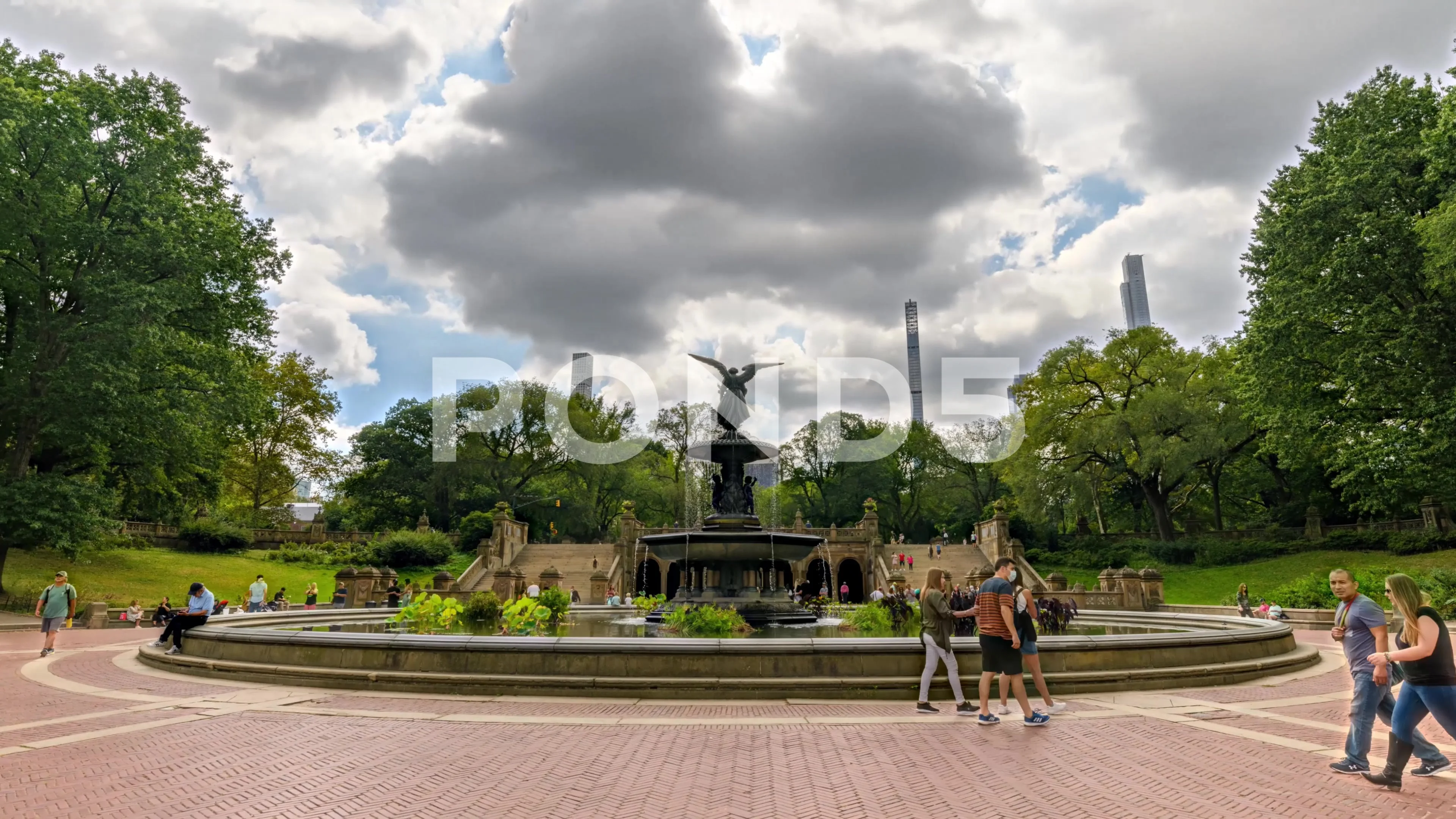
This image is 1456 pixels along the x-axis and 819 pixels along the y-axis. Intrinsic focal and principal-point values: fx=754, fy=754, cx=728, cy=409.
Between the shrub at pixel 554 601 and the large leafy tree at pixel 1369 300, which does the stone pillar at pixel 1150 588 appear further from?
the shrub at pixel 554 601

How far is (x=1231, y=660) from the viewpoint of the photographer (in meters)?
11.2

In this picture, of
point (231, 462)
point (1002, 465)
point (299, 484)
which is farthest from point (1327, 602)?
point (299, 484)

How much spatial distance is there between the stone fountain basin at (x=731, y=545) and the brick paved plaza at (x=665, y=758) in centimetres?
738

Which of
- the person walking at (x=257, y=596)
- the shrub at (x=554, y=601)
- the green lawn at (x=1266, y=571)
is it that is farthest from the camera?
the green lawn at (x=1266, y=571)

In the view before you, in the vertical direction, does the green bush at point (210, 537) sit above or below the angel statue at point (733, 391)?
below

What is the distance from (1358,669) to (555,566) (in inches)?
1581

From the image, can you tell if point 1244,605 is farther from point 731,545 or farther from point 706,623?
point 706,623

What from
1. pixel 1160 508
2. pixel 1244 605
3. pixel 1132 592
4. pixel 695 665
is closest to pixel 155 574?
pixel 695 665

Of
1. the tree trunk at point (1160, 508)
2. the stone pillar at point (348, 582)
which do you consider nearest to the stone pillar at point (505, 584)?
the stone pillar at point (348, 582)

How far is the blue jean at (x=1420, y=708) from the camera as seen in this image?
16.7 feet

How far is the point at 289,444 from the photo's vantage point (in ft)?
175

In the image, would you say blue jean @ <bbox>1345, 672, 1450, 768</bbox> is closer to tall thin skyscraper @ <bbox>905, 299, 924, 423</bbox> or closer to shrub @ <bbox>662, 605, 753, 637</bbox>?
shrub @ <bbox>662, 605, 753, 637</bbox>

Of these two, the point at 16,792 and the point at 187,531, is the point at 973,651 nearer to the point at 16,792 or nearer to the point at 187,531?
the point at 16,792

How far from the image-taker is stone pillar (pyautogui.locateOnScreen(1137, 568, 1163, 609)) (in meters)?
27.8
